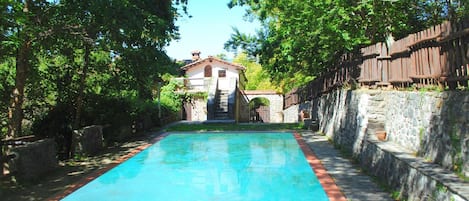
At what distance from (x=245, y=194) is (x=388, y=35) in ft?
23.4

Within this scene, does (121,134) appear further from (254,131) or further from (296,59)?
(296,59)

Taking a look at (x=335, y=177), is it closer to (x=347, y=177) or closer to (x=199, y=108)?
(x=347, y=177)

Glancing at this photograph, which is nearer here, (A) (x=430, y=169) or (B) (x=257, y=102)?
(A) (x=430, y=169)

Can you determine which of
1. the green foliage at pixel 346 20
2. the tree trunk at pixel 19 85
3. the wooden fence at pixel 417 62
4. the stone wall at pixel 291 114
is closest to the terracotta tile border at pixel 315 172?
the tree trunk at pixel 19 85

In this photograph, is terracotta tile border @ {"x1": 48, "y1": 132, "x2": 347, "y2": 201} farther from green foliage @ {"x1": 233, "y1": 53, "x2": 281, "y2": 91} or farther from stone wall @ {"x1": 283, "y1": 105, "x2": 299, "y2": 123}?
green foliage @ {"x1": 233, "y1": 53, "x2": 281, "y2": 91}

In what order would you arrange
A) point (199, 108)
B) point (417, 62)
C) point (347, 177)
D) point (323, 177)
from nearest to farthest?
1. point (417, 62)
2. point (347, 177)
3. point (323, 177)
4. point (199, 108)

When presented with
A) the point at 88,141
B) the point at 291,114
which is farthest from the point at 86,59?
the point at 291,114

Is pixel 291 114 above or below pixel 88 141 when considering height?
above

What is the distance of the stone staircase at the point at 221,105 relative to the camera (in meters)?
25.4

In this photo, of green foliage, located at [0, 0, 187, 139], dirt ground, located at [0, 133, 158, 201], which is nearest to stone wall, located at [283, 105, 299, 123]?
green foliage, located at [0, 0, 187, 139]

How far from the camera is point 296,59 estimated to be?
15.3 meters

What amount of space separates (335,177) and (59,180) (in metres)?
6.02

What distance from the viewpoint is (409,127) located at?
7.93 m

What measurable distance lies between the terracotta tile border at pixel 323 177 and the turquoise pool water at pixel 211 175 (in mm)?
126
